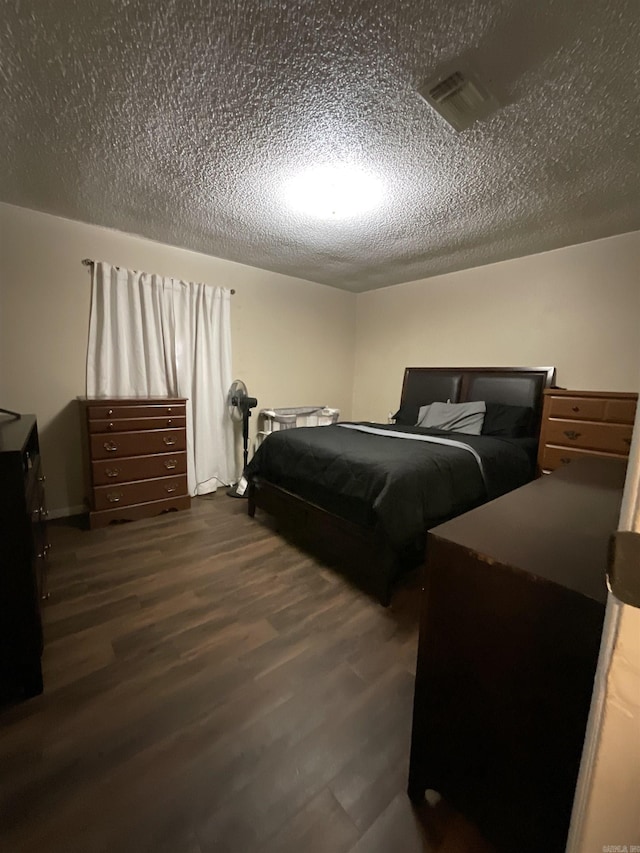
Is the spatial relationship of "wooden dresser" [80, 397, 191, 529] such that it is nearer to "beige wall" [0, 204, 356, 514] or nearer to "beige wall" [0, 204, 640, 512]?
"beige wall" [0, 204, 356, 514]

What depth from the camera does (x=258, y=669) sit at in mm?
1480

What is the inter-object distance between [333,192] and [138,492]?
2.68m

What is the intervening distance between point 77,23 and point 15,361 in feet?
7.47

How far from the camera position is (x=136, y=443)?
2830 mm

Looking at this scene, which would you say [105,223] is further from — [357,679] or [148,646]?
[357,679]

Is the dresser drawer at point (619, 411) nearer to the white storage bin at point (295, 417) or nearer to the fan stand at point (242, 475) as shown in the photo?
the white storage bin at point (295, 417)

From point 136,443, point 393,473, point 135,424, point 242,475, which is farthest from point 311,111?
point 242,475

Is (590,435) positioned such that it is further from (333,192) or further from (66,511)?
(66,511)

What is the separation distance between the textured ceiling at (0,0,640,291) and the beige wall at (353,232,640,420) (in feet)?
1.25

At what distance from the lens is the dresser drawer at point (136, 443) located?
8.75 feet

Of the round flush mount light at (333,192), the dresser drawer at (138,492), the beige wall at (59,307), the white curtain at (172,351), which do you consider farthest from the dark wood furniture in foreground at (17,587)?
the round flush mount light at (333,192)

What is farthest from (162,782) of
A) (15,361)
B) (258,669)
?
(15,361)

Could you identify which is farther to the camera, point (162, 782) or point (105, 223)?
point (105, 223)

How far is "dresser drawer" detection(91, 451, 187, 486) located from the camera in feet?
8.81
